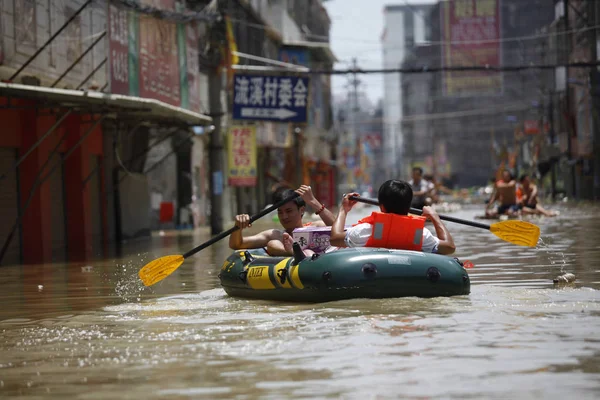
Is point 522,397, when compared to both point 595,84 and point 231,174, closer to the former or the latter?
point 231,174

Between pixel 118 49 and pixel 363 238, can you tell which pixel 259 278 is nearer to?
pixel 363 238

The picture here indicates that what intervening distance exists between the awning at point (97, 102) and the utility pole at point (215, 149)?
14.0 feet

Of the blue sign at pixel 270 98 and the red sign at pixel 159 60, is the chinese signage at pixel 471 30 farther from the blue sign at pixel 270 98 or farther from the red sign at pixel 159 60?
the red sign at pixel 159 60

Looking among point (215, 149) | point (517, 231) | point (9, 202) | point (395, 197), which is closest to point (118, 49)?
point (215, 149)

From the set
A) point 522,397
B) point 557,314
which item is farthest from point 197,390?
point 557,314

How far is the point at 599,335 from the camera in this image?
26.7 ft

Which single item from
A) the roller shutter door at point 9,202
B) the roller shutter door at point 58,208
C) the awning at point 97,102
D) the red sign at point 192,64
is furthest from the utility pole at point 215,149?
the roller shutter door at point 9,202

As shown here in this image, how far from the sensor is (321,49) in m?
67.3

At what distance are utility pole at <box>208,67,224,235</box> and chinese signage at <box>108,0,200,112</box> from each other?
4.21 ft

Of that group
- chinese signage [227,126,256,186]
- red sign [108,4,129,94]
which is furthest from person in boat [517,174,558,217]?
red sign [108,4,129,94]

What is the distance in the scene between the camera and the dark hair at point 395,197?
10977 millimetres

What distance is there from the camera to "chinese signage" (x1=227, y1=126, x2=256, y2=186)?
41.2 meters

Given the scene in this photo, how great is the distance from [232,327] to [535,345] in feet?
8.61

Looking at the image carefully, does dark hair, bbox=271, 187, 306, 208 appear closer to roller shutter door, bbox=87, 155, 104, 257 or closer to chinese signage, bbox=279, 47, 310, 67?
roller shutter door, bbox=87, 155, 104, 257
